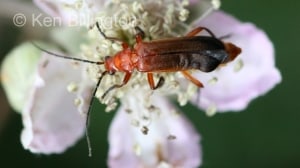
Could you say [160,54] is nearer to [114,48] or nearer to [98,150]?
[114,48]

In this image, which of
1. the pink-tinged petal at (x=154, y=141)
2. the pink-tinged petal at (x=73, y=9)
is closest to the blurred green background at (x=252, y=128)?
the pink-tinged petal at (x=154, y=141)

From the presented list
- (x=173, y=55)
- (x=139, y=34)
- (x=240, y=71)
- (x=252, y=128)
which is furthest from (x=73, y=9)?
(x=252, y=128)

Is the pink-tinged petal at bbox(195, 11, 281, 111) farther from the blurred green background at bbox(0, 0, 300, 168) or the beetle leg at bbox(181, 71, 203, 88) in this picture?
the blurred green background at bbox(0, 0, 300, 168)

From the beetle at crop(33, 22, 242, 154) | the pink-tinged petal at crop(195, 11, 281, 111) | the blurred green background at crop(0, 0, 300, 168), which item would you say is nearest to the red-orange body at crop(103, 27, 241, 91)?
the beetle at crop(33, 22, 242, 154)

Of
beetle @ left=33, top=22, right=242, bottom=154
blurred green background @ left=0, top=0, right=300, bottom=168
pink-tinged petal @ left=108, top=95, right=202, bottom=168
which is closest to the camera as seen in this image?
beetle @ left=33, top=22, right=242, bottom=154

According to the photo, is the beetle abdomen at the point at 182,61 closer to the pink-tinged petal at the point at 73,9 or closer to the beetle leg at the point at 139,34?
the beetle leg at the point at 139,34

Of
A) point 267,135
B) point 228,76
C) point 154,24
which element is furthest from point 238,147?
point 154,24
